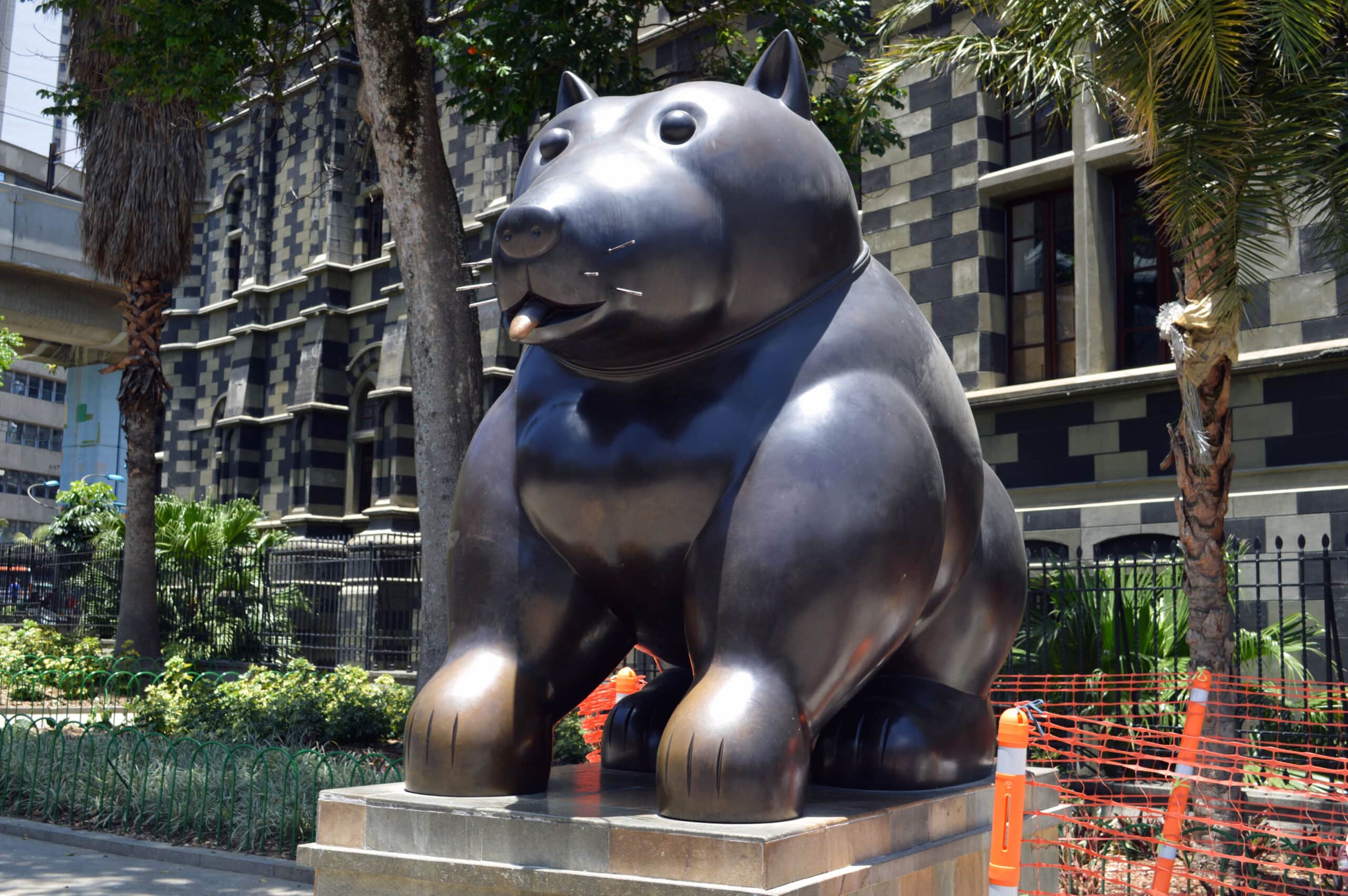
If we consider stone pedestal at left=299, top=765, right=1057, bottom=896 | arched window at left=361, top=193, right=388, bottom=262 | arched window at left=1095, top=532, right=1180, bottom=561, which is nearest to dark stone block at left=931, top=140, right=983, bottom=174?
arched window at left=1095, top=532, right=1180, bottom=561

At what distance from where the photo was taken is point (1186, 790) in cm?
483

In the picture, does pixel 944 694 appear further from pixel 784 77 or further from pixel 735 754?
pixel 784 77

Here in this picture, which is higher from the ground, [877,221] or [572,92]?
[877,221]

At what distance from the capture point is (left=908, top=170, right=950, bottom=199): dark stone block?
15.0 metres

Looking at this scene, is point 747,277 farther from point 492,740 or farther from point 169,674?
point 169,674

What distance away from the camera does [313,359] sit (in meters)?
26.6

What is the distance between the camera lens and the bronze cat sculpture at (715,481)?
2697 millimetres

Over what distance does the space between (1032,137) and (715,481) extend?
43.6 feet

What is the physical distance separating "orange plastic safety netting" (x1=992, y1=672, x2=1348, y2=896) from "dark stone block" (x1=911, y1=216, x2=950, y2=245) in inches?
256

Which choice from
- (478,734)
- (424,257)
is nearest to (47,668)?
(424,257)

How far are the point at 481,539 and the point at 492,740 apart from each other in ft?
1.66

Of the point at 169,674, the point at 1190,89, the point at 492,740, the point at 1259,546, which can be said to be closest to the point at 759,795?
the point at 492,740

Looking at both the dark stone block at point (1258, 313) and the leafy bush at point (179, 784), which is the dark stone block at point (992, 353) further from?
the leafy bush at point (179, 784)

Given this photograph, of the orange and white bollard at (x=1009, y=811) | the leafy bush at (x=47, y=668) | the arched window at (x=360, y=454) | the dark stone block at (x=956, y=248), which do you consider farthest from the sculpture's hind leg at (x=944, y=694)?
the arched window at (x=360, y=454)
